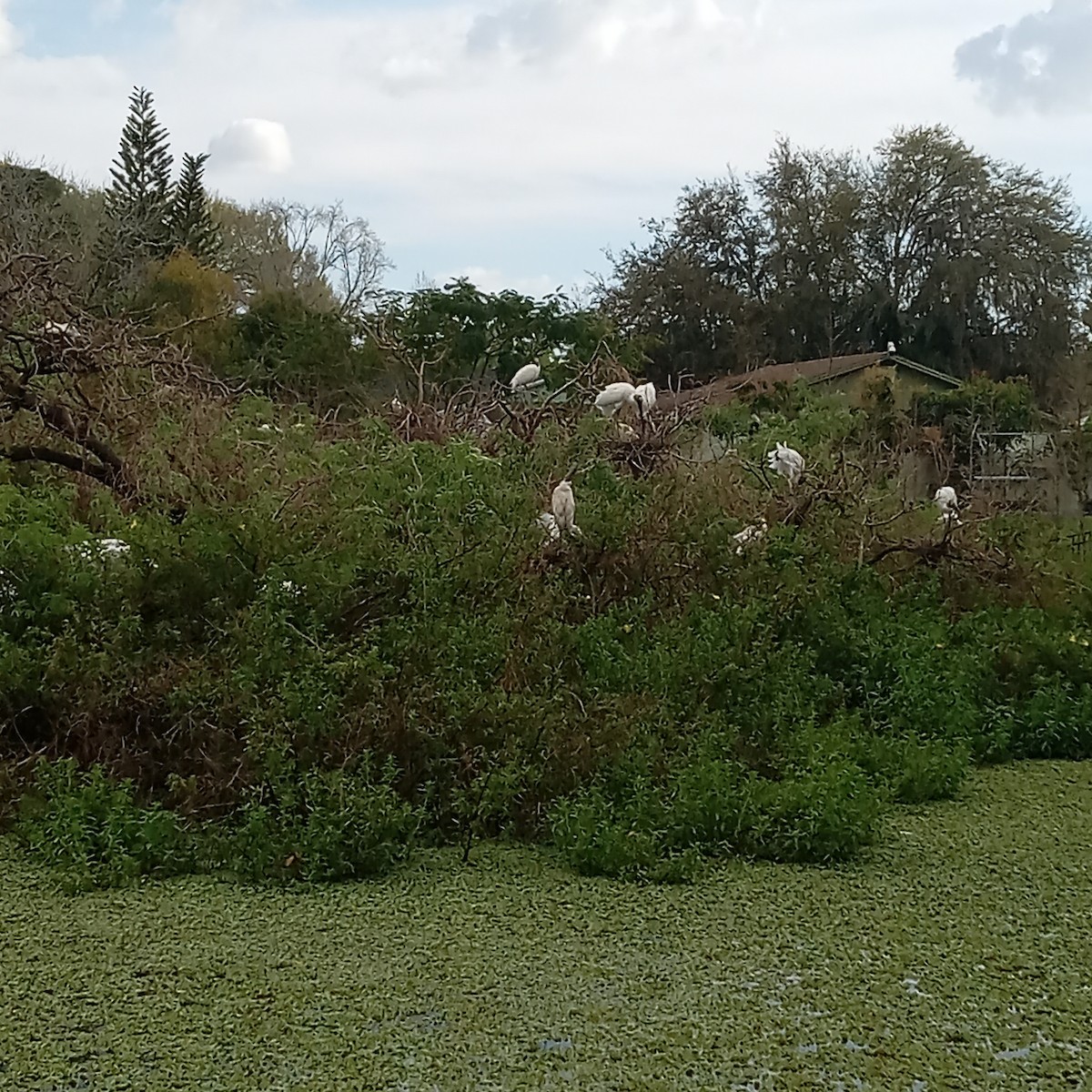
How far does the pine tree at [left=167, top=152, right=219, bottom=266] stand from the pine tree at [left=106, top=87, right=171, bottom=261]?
19cm

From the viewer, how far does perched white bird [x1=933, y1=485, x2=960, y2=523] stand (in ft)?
20.9

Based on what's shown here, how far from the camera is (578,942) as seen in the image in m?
3.35

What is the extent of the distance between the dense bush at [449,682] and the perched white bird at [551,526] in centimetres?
7

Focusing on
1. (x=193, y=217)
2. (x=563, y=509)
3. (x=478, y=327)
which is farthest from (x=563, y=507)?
(x=193, y=217)

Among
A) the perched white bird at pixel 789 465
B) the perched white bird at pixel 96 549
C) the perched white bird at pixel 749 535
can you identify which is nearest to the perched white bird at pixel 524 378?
the perched white bird at pixel 789 465

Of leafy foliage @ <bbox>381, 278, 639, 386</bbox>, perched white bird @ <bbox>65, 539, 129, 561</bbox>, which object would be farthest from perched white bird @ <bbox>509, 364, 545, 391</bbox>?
leafy foliage @ <bbox>381, 278, 639, 386</bbox>

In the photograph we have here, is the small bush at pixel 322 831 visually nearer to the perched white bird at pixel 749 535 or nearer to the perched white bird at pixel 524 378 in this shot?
the perched white bird at pixel 749 535

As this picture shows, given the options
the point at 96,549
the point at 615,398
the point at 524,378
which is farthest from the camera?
the point at 524,378

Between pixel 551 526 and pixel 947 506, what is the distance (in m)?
2.27

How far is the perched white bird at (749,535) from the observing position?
5.56 m

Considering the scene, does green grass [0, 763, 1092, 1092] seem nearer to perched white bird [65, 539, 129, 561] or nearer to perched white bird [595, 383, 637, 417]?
perched white bird [65, 539, 129, 561]

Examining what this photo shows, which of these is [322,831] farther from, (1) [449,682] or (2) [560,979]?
(2) [560,979]

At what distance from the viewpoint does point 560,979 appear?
→ 3.11 metres

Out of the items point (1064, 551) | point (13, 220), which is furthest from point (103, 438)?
point (13, 220)
